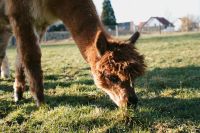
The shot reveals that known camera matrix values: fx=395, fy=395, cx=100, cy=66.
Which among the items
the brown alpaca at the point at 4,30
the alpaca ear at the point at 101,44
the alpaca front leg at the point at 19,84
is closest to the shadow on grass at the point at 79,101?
the alpaca front leg at the point at 19,84

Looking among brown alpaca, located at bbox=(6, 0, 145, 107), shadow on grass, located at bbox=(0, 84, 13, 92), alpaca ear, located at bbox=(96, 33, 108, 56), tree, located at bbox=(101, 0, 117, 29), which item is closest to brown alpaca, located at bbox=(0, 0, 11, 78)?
brown alpaca, located at bbox=(6, 0, 145, 107)

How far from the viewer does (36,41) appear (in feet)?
20.2

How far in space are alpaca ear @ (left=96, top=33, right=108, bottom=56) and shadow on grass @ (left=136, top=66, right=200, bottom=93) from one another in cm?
214

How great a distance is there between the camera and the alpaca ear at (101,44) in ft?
17.4

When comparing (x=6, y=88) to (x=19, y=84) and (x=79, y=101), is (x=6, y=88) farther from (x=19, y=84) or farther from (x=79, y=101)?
(x=79, y=101)

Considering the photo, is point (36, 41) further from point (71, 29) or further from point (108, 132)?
point (108, 132)

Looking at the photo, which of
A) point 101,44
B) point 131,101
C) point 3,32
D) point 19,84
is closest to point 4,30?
point 3,32

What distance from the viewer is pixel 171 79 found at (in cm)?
859

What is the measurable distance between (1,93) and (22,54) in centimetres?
176

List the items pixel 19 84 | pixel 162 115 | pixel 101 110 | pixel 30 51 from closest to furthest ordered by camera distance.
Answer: pixel 162 115 < pixel 101 110 < pixel 30 51 < pixel 19 84

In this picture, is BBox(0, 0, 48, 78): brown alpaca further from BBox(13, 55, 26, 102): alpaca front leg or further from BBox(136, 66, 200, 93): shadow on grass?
BBox(136, 66, 200, 93): shadow on grass

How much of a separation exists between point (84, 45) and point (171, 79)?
129 inches

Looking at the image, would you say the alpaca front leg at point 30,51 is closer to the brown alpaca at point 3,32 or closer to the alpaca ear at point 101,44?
the brown alpaca at point 3,32

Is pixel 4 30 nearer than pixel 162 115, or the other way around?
pixel 162 115
